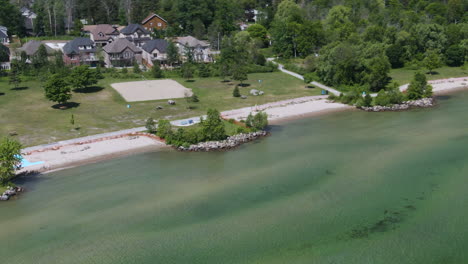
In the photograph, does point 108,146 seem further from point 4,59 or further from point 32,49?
point 32,49

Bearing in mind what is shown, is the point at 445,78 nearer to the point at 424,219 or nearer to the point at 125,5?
the point at 424,219

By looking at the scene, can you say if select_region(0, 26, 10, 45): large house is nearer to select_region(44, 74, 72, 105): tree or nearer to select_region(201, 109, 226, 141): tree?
select_region(44, 74, 72, 105): tree

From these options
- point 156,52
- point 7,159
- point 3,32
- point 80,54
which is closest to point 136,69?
point 156,52

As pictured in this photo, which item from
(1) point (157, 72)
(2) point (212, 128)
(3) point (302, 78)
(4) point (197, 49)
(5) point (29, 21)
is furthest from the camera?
(5) point (29, 21)

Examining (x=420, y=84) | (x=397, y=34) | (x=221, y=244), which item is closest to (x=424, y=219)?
(x=221, y=244)

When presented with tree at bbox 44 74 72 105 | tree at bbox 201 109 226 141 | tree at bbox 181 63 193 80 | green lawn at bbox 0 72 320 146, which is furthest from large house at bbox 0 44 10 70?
tree at bbox 201 109 226 141

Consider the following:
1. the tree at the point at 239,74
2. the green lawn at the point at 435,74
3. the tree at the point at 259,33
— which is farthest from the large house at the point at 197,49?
the green lawn at the point at 435,74

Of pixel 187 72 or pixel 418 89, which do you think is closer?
pixel 418 89

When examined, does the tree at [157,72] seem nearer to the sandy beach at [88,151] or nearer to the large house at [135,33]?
the large house at [135,33]
